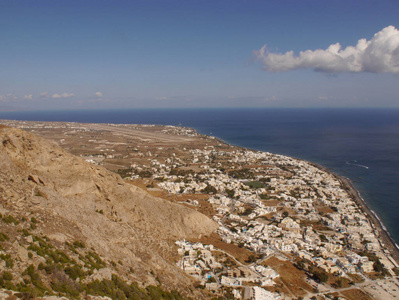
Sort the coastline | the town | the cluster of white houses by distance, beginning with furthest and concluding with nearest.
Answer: the coastline < the cluster of white houses < the town

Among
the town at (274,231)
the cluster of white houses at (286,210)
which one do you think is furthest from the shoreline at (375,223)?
the cluster of white houses at (286,210)

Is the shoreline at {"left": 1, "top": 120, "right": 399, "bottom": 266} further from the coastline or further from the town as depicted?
the town

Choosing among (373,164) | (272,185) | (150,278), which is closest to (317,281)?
(150,278)

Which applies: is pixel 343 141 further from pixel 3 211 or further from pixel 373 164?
pixel 3 211

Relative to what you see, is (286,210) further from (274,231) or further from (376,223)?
(376,223)

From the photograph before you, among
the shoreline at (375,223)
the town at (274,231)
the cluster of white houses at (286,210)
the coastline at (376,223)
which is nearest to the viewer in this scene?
the town at (274,231)

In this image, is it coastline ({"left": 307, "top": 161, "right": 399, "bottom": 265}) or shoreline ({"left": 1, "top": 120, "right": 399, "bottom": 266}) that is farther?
coastline ({"left": 307, "top": 161, "right": 399, "bottom": 265})

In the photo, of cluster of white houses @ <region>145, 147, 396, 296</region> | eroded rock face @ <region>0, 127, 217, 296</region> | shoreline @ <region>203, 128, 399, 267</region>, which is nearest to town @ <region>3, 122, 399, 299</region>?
cluster of white houses @ <region>145, 147, 396, 296</region>

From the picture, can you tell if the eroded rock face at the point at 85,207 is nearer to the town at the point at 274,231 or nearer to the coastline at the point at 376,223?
the town at the point at 274,231

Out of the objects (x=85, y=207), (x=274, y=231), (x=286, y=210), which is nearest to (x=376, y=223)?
(x=286, y=210)

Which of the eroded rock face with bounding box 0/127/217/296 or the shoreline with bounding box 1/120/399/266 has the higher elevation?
the eroded rock face with bounding box 0/127/217/296
